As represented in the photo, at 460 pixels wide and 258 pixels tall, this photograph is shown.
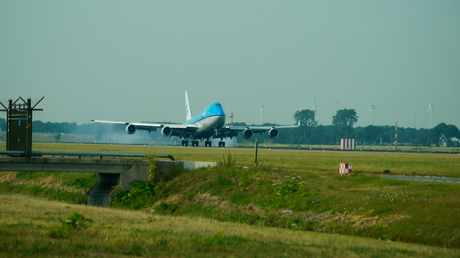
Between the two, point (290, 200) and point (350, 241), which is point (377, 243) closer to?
point (350, 241)

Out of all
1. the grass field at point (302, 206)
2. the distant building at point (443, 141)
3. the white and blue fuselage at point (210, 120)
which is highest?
the white and blue fuselage at point (210, 120)

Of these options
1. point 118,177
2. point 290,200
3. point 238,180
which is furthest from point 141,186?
point 290,200

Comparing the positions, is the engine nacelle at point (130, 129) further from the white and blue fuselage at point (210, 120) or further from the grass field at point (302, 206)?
the grass field at point (302, 206)

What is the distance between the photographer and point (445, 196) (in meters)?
17.3

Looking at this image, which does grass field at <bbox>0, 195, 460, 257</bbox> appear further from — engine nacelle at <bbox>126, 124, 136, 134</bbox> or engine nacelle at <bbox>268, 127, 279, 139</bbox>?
engine nacelle at <bbox>268, 127, 279, 139</bbox>

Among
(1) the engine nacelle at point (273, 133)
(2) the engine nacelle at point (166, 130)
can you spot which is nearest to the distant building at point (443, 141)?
(1) the engine nacelle at point (273, 133)

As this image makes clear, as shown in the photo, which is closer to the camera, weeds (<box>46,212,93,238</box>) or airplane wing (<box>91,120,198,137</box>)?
weeds (<box>46,212,93,238</box>)

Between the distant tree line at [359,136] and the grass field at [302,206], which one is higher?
the distant tree line at [359,136]

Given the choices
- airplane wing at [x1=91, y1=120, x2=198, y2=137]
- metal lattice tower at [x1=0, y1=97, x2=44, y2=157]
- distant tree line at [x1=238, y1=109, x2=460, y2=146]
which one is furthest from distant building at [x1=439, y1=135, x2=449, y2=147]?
metal lattice tower at [x1=0, y1=97, x2=44, y2=157]

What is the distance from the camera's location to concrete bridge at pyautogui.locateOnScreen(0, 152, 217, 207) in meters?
25.8

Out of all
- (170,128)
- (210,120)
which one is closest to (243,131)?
(210,120)

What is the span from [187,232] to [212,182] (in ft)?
39.1

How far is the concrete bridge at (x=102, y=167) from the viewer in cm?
2575

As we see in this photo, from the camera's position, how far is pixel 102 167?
93.5 feet
